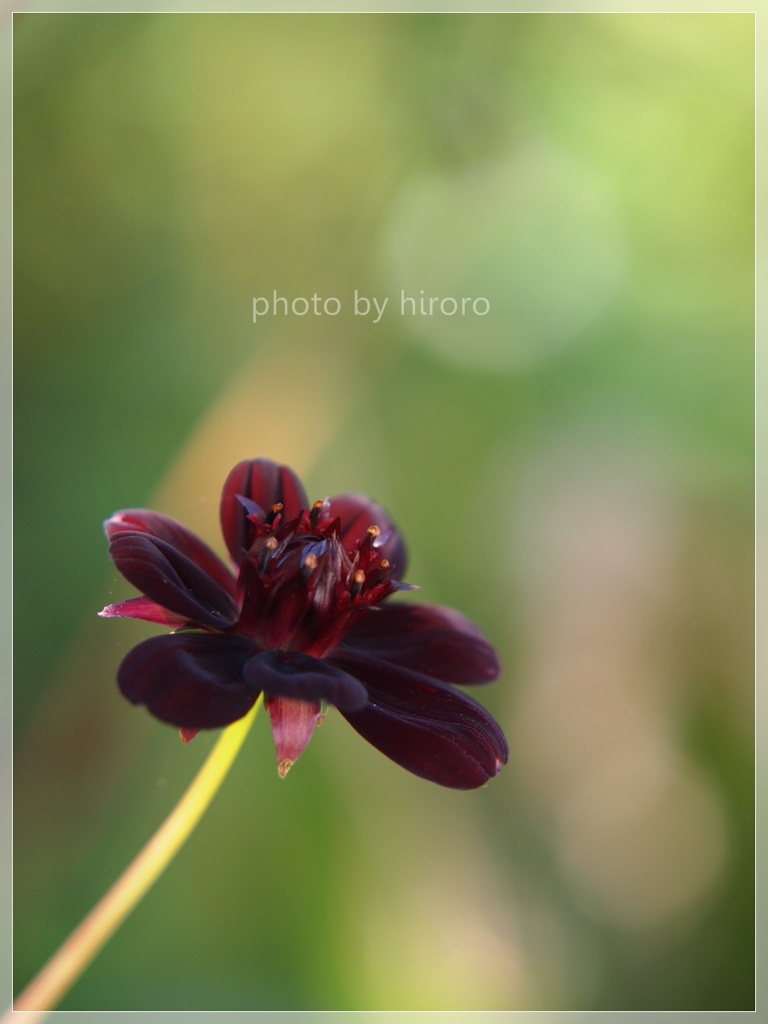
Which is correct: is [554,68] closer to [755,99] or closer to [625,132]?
[625,132]

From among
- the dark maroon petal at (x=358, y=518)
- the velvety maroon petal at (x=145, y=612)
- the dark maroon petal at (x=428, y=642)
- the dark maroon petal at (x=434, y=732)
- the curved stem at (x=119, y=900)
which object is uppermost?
the dark maroon petal at (x=358, y=518)

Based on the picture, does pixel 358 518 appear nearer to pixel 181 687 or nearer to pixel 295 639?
pixel 295 639

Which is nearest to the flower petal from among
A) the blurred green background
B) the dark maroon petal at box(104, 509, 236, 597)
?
the dark maroon petal at box(104, 509, 236, 597)

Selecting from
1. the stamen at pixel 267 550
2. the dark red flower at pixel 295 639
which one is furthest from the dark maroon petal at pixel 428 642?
the stamen at pixel 267 550

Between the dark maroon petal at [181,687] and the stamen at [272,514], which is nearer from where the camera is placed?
the dark maroon petal at [181,687]

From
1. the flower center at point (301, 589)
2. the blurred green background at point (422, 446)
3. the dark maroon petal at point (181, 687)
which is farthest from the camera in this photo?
the blurred green background at point (422, 446)

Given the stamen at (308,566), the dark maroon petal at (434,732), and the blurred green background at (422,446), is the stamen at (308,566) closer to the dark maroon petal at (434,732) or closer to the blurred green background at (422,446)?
the dark maroon petal at (434,732)
